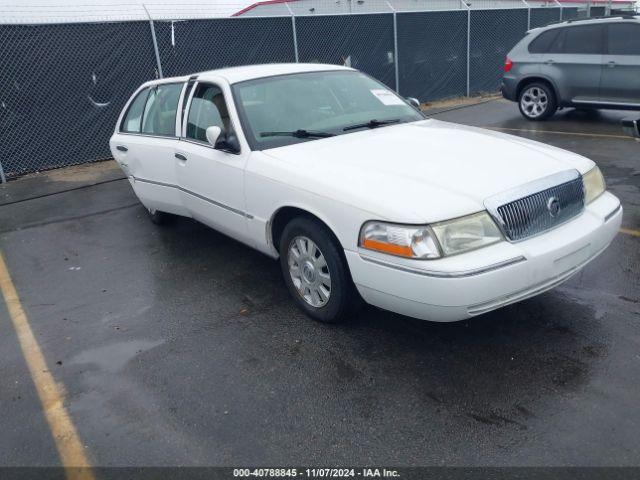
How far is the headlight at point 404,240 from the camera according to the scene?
310cm

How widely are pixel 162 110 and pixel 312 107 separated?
1.73 meters

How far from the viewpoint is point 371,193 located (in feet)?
10.9

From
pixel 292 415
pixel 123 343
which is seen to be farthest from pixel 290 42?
pixel 292 415

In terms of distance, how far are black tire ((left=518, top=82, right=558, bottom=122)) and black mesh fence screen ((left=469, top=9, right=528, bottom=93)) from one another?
4.60m

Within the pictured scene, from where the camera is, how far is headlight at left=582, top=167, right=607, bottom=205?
3.79 meters

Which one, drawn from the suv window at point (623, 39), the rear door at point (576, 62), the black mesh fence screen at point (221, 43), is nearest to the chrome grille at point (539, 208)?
the suv window at point (623, 39)

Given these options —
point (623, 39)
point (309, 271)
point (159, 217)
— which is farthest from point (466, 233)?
point (623, 39)

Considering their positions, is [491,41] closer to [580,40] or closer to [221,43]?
[580,40]

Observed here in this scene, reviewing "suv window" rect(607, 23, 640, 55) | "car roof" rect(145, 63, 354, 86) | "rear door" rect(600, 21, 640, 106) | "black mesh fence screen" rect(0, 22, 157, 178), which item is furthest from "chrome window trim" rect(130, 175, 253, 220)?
"suv window" rect(607, 23, 640, 55)

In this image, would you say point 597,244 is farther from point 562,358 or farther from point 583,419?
point 583,419

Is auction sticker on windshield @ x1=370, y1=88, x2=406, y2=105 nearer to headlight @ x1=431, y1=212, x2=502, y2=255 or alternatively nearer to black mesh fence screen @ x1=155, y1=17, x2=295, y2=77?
headlight @ x1=431, y1=212, x2=502, y2=255

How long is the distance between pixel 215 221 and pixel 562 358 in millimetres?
2779

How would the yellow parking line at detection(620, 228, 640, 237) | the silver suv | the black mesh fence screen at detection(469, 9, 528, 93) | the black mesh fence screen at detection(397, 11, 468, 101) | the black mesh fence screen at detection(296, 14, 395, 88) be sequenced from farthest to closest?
the black mesh fence screen at detection(469, 9, 528, 93), the black mesh fence screen at detection(397, 11, 468, 101), the black mesh fence screen at detection(296, 14, 395, 88), the silver suv, the yellow parking line at detection(620, 228, 640, 237)

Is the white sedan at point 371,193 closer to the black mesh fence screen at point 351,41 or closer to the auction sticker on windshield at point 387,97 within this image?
the auction sticker on windshield at point 387,97
